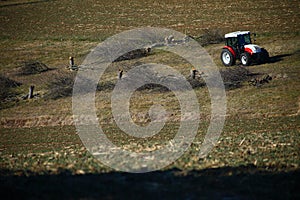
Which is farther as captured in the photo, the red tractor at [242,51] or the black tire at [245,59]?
the red tractor at [242,51]

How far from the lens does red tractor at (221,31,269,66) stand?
3566 centimetres

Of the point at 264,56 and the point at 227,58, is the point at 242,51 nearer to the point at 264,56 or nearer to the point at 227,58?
the point at 227,58

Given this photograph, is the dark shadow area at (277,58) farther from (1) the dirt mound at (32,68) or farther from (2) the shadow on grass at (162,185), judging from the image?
(2) the shadow on grass at (162,185)

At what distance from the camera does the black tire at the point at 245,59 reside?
35500 mm

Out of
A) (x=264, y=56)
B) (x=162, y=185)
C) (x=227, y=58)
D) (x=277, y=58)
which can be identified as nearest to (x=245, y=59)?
(x=264, y=56)

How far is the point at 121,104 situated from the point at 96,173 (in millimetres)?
19399

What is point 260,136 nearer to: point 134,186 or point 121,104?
point 134,186

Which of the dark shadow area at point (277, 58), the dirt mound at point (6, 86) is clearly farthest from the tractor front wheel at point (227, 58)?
the dirt mound at point (6, 86)

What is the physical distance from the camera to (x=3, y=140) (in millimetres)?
25031

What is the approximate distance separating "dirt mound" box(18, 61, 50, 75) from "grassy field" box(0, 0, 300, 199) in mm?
449

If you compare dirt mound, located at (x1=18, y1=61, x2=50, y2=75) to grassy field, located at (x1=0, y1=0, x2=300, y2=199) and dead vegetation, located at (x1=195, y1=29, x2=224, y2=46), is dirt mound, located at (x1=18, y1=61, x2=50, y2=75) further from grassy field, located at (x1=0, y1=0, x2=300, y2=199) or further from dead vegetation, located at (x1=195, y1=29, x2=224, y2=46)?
dead vegetation, located at (x1=195, y1=29, x2=224, y2=46)

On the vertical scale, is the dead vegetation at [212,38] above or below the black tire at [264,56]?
above

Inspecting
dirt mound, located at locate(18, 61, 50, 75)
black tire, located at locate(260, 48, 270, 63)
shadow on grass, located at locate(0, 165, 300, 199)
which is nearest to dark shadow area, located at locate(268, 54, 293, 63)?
black tire, located at locate(260, 48, 270, 63)

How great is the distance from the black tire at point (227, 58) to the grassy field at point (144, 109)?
765mm
